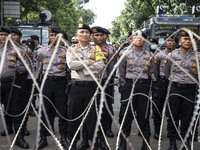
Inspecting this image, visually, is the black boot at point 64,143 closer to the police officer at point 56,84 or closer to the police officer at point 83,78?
the police officer at point 56,84

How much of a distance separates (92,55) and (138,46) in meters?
0.92

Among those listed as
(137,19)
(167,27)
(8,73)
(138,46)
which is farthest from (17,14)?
(137,19)

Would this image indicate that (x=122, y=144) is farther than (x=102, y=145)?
→ No

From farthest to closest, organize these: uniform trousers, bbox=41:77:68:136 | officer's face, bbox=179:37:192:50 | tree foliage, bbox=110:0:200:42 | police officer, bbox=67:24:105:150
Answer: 1. tree foliage, bbox=110:0:200:42
2. uniform trousers, bbox=41:77:68:136
3. officer's face, bbox=179:37:192:50
4. police officer, bbox=67:24:105:150

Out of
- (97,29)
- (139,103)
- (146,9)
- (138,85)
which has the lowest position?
(139,103)

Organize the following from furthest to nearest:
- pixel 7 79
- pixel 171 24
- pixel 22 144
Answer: pixel 171 24 < pixel 7 79 < pixel 22 144

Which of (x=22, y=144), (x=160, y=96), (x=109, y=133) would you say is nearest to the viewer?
(x=22, y=144)


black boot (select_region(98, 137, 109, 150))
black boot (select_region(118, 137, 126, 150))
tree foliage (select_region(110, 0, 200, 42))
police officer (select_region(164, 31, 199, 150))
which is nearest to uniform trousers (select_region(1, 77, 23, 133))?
Answer: black boot (select_region(98, 137, 109, 150))

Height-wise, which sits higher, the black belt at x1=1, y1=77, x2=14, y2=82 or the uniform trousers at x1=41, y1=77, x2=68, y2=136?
the black belt at x1=1, y1=77, x2=14, y2=82

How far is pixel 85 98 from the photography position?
4.57 meters

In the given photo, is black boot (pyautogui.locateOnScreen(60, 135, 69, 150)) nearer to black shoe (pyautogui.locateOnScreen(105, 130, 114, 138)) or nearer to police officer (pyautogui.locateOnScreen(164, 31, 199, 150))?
black shoe (pyautogui.locateOnScreen(105, 130, 114, 138))

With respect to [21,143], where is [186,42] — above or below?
above

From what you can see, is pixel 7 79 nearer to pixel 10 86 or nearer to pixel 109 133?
pixel 10 86

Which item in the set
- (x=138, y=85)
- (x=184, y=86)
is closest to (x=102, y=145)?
(x=138, y=85)
